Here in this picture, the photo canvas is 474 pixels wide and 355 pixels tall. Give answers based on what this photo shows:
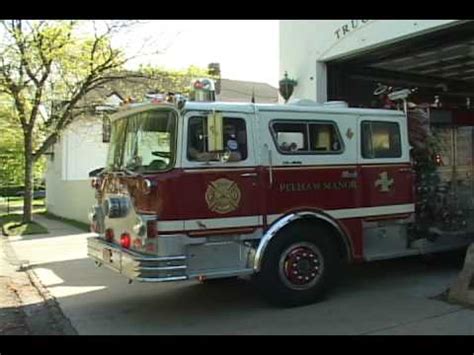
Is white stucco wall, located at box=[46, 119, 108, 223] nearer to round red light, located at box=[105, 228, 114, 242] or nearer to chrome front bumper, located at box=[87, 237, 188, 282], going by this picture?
round red light, located at box=[105, 228, 114, 242]

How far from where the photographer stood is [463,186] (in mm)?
9203

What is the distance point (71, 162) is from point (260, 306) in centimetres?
2226

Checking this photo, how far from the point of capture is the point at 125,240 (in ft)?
23.3

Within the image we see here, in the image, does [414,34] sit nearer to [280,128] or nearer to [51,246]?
[280,128]

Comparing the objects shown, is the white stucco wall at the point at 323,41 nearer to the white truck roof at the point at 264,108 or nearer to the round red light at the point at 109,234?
the white truck roof at the point at 264,108

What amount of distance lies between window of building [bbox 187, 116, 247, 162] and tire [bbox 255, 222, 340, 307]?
108 centimetres

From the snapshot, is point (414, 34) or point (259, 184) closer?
point (259, 184)

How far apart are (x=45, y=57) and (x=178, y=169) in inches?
540

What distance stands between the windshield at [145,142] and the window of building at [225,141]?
21cm

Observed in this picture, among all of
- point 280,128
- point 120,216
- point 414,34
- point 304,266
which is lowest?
point 304,266

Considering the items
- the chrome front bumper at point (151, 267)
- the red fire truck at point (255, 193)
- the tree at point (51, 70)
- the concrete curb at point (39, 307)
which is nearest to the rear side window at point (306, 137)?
the red fire truck at point (255, 193)

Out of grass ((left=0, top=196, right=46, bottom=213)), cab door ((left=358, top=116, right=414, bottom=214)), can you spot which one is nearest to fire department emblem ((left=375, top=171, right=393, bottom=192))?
cab door ((left=358, top=116, right=414, bottom=214))
